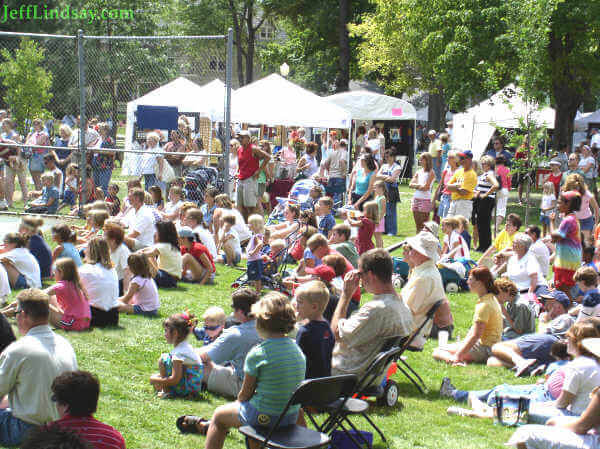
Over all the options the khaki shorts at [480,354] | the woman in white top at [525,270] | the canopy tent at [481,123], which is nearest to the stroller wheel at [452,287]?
the woman in white top at [525,270]

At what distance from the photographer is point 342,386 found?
4.78m

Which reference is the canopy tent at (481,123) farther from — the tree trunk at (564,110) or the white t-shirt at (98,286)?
the white t-shirt at (98,286)

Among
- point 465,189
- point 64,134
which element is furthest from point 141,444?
point 64,134

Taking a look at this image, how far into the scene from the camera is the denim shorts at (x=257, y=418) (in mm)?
4602

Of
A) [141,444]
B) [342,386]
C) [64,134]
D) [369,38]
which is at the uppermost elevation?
[369,38]

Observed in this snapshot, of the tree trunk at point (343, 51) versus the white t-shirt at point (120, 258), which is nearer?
the white t-shirt at point (120, 258)

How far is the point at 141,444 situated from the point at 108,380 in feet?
4.51

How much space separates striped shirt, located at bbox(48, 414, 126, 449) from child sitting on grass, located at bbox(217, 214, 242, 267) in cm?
811

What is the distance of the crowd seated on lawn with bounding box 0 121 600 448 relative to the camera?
185 inches

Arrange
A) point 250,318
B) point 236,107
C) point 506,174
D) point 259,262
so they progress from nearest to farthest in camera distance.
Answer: point 250,318
point 259,262
point 506,174
point 236,107

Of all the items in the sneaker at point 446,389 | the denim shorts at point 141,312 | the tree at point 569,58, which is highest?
the tree at point 569,58

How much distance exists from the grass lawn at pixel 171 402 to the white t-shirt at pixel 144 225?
2.48 meters

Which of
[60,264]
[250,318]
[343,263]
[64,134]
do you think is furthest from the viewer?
[64,134]

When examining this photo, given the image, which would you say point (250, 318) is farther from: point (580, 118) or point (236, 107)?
point (580, 118)
